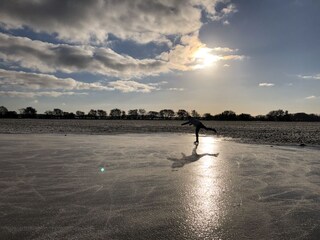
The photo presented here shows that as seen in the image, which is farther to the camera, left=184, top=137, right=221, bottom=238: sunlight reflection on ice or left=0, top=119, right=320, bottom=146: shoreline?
left=0, top=119, right=320, bottom=146: shoreline

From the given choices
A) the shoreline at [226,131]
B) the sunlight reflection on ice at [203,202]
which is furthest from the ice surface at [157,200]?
the shoreline at [226,131]

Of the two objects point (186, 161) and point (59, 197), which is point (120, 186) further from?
point (186, 161)

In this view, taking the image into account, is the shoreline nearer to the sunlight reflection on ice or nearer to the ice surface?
the ice surface

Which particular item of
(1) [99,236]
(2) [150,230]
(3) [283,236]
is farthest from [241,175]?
(1) [99,236]

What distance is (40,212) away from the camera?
446cm

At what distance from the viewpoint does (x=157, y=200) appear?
523cm

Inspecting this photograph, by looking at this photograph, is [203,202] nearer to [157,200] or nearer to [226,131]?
[157,200]

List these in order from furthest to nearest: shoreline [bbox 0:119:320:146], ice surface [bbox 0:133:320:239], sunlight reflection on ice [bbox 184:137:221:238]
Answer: shoreline [bbox 0:119:320:146]
sunlight reflection on ice [bbox 184:137:221:238]
ice surface [bbox 0:133:320:239]

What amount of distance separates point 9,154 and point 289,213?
9.66 metres

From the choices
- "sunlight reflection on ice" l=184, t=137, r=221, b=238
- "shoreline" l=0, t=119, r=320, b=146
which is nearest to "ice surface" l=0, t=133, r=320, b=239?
"sunlight reflection on ice" l=184, t=137, r=221, b=238

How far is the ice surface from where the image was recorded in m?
3.83

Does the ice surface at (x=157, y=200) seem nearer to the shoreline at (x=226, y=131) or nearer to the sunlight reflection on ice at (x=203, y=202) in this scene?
the sunlight reflection on ice at (x=203, y=202)

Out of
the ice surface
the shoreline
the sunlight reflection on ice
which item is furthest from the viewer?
the shoreline

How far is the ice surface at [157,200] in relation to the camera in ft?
12.6
